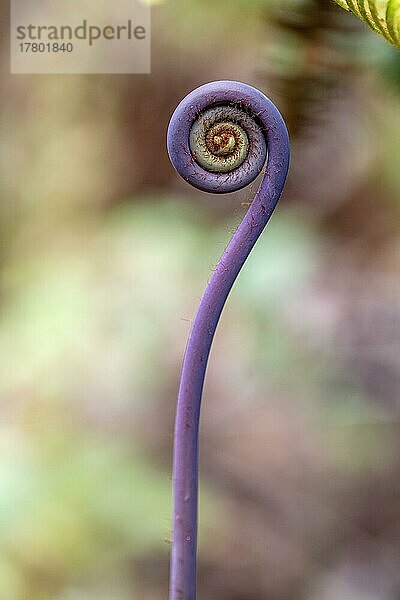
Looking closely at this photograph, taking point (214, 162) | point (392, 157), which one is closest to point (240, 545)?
point (392, 157)

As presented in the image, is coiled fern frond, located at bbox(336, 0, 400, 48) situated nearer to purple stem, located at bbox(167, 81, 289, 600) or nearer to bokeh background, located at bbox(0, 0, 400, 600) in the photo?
purple stem, located at bbox(167, 81, 289, 600)

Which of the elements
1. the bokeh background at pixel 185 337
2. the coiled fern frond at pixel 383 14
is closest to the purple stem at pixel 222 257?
the coiled fern frond at pixel 383 14

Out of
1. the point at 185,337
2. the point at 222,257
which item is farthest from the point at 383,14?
the point at 185,337

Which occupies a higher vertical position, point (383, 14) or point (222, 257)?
point (383, 14)

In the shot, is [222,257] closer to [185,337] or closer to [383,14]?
[383,14]

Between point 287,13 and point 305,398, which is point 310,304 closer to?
point 305,398

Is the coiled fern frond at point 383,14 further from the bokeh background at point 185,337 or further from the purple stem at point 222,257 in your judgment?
the bokeh background at point 185,337
